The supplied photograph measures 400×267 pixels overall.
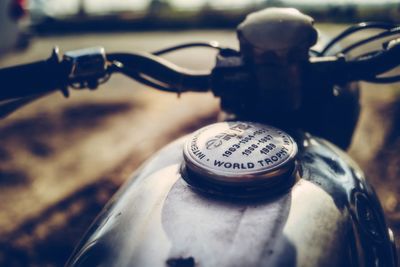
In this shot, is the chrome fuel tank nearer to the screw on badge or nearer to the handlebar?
the screw on badge

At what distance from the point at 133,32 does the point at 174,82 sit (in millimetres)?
11573

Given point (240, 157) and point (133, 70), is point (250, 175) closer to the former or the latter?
point (240, 157)

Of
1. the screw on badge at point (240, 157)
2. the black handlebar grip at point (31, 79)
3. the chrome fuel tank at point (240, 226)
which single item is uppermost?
the black handlebar grip at point (31, 79)

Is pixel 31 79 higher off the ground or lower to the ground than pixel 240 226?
higher

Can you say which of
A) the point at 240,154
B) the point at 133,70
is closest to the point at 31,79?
the point at 133,70

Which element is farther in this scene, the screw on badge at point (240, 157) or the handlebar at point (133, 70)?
the handlebar at point (133, 70)

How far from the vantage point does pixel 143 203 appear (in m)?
1.01

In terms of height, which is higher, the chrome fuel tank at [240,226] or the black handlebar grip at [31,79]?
the black handlebar grip at [31,79]

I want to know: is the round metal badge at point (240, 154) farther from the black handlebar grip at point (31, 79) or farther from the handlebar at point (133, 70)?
the black handlebar grip at point (31, 79)

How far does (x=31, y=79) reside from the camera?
46.6 inches

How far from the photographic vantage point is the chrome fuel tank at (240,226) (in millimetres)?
832

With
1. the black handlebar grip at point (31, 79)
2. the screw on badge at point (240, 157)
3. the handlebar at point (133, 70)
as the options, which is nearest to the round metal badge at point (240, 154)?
the screw on badge at point (240, 157)

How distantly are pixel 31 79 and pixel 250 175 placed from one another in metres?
0.73

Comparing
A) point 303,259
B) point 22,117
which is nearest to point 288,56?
point 303,259
